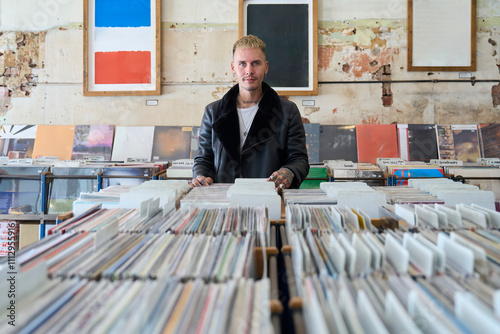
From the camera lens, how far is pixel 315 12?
3.47 metres

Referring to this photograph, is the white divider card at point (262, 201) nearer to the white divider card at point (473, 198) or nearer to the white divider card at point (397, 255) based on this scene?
the white divider card at point (397, 255)

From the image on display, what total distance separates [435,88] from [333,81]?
43.1 inches

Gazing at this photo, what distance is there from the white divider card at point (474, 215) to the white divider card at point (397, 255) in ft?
1.24

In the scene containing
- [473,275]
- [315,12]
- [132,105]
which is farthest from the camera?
[132,105]

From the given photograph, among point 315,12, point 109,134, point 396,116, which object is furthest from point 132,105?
point 396,116

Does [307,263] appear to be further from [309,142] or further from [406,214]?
[309,142]

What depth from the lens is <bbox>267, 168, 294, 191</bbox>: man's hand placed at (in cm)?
159

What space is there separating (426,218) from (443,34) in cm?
334

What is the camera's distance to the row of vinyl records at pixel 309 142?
342 centimetres

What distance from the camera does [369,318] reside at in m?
0.47

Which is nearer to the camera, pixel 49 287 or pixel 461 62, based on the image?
pixel 49 287

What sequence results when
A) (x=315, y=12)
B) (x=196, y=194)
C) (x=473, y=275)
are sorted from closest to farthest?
1. (x=473, y=275)
2. (x=196, y=194)
3. (x=315, y=12)

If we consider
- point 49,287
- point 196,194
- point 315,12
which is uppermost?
A: point 315,12

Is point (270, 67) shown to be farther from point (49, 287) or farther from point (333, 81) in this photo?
point (49, 287)
